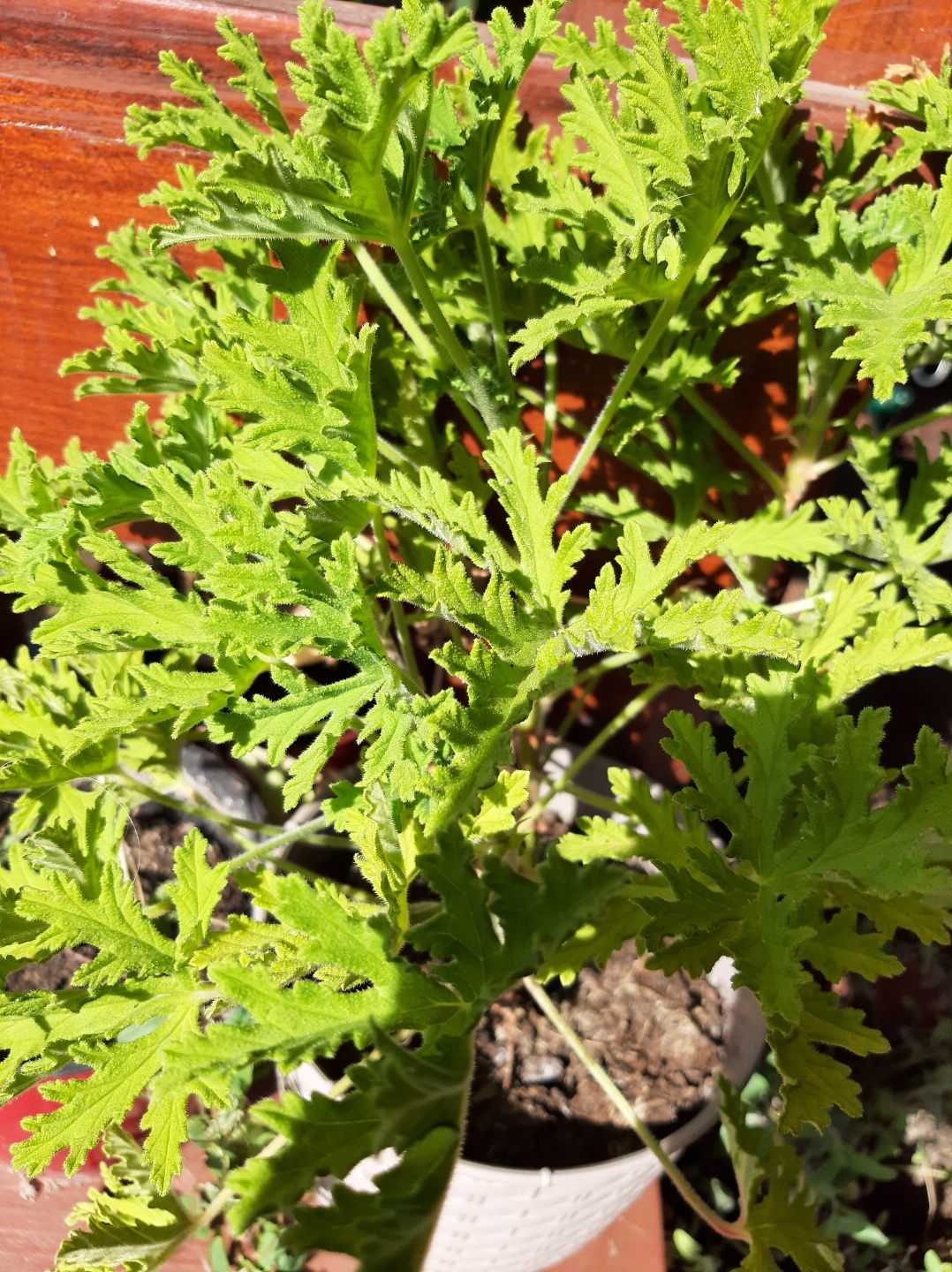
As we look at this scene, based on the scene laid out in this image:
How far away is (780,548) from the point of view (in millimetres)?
1068

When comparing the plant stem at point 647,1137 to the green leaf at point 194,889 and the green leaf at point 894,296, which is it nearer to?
the green leaf at point 194,889

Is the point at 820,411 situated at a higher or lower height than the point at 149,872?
higher

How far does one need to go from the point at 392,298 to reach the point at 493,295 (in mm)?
99

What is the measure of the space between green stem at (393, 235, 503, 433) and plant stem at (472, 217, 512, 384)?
32 mm

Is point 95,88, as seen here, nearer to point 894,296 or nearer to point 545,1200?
point 894,296

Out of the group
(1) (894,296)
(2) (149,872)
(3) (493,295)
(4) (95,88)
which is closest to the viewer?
(1) (894,296)

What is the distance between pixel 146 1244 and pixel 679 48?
136 centimetres

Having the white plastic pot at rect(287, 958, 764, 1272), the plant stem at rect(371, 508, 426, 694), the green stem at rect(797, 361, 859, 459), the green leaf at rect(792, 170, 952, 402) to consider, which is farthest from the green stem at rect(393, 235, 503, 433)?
the white plastic pot at rect(287, 958, 764, 1272)

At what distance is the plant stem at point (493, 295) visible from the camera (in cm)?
96

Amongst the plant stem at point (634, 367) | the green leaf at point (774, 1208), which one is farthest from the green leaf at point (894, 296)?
the green leaf at point (774, 1208)

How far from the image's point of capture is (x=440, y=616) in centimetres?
91

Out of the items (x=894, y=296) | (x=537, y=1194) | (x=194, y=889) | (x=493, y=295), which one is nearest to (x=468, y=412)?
(x=493, y=295)

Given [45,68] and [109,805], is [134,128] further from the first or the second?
[109,805]

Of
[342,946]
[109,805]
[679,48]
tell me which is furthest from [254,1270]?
[679,48]
